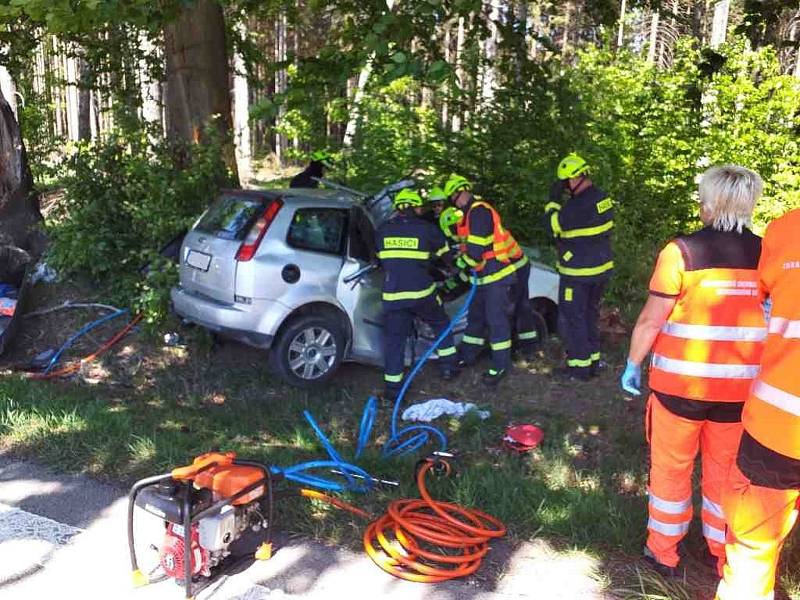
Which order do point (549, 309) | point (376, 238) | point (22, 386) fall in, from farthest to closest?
point (549, 309), point (376, 238), point (22, 386)

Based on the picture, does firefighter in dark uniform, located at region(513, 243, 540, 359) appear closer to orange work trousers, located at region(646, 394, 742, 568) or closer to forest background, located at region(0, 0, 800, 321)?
forest background, located at region(0, 0, 800, 321)

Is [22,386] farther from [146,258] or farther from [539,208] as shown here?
[539,208]

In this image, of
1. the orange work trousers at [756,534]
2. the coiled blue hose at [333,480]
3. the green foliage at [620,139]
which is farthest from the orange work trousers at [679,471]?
the green foliage at [620,139]

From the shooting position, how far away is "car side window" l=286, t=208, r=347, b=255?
6145mm

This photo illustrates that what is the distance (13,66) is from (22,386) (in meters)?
6.05

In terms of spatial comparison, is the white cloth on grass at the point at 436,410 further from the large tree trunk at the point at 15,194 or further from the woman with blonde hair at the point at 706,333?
the large tree trunk at the point at 15,194

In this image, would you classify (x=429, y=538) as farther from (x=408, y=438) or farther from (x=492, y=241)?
(x=492, y=241)

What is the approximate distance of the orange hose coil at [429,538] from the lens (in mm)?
3305

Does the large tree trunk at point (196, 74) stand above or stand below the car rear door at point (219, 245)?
above

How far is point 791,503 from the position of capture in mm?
2537

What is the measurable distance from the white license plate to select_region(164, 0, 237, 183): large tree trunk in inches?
92.6

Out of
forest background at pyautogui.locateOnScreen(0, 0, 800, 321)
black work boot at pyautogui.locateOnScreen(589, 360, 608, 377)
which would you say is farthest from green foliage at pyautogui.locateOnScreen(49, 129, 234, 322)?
black work boot at pyautogui.locateOnScreen(589, 360, 608, 377)

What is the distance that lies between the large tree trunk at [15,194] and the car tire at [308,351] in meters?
4.25

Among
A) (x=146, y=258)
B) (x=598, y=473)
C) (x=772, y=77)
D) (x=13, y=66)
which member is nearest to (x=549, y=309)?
(x=598, y=473)
